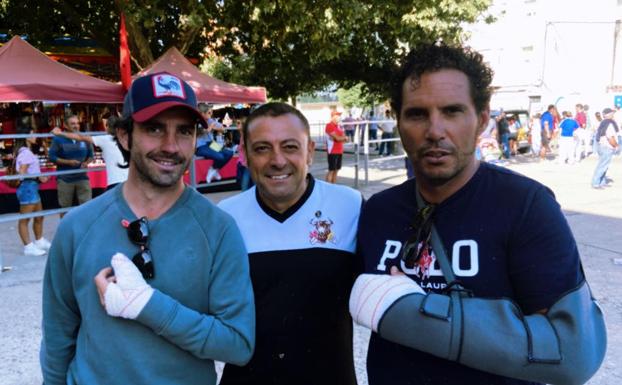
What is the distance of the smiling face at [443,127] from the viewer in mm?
1411

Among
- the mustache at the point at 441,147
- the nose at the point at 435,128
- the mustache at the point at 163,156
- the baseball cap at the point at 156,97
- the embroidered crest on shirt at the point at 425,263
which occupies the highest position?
the baseball cap at the point at 156,97

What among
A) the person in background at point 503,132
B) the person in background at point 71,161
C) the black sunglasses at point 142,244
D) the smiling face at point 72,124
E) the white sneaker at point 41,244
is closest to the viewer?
the black sunglasses at point 142,244

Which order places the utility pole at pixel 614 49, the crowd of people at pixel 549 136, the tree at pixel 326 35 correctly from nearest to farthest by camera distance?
the tree at pixel 326 35 → the crowd of people at pixel 549 136 → the utility pole at pixel 614 49

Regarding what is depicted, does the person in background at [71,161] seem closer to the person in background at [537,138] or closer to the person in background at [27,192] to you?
the person in background at [27,192]

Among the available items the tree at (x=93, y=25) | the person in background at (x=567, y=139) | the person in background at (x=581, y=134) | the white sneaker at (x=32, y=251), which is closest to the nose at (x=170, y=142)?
the white sneaker at (x=32, y=251)

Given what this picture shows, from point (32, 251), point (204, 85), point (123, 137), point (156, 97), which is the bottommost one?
point (32, 251)

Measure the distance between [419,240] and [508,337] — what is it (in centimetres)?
35

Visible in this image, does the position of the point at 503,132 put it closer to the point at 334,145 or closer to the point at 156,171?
the point at 334,145

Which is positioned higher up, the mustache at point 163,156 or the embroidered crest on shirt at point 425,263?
the mustache at point 163,156

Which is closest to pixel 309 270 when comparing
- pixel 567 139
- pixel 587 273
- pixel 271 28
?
pixel 587 273

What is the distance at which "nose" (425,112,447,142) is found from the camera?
1.40 meters

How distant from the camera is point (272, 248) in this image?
6.21ft

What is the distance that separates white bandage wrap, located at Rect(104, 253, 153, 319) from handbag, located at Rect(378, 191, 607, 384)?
2.18 ft

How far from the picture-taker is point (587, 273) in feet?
17.3
